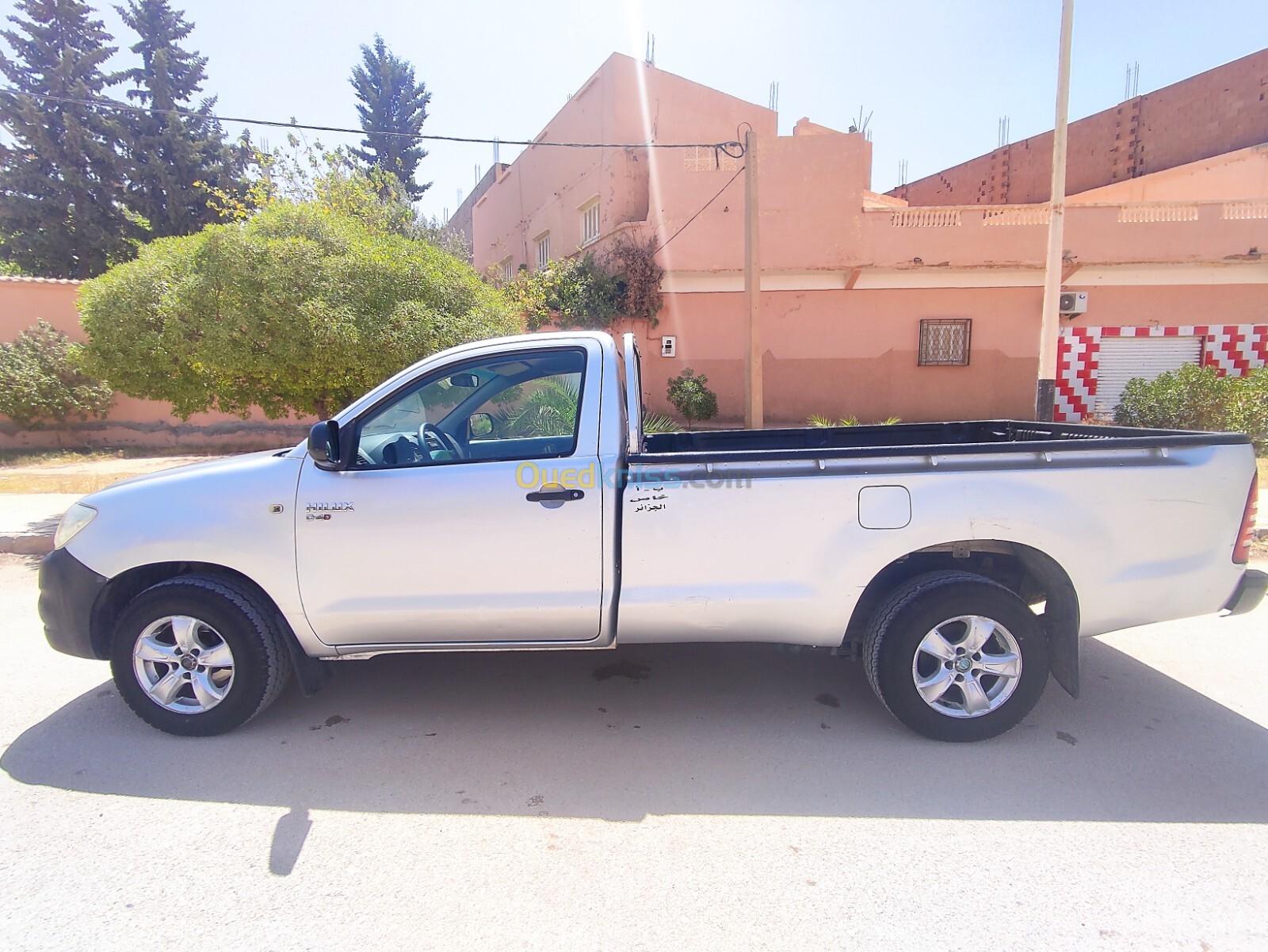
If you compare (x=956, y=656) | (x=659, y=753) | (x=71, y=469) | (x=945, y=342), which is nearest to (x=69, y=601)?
(x=659, y=753)

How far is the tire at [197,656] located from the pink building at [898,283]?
37.9 ft

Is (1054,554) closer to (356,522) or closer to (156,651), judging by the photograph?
(356,522)

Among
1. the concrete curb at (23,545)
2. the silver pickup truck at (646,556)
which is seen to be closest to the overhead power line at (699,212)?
the concrete curb at (23,545)

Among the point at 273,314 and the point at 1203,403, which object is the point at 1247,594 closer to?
the point at 273,314

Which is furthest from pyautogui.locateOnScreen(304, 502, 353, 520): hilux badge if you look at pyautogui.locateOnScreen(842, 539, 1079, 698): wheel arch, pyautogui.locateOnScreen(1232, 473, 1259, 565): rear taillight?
pyautogui.locateOnScreen(1232, 473, 1259, 565): rear taillight

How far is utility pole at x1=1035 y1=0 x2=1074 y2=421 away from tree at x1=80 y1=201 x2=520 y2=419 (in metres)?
7.05

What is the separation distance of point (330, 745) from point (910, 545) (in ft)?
9.47

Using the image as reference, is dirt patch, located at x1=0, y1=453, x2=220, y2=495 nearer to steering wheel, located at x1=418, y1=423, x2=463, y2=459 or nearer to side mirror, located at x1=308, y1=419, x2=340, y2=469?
steering wheel, located at x1=418, y1=423, x2=463, y2=459

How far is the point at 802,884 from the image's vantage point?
239cm

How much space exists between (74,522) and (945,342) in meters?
14.6

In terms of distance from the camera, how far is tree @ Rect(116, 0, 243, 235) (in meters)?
23.0

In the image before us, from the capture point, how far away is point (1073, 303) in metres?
13.7

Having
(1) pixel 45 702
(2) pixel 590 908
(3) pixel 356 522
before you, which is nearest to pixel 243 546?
(3) pixel 356 522

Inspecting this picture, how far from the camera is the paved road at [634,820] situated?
7.30 ft
